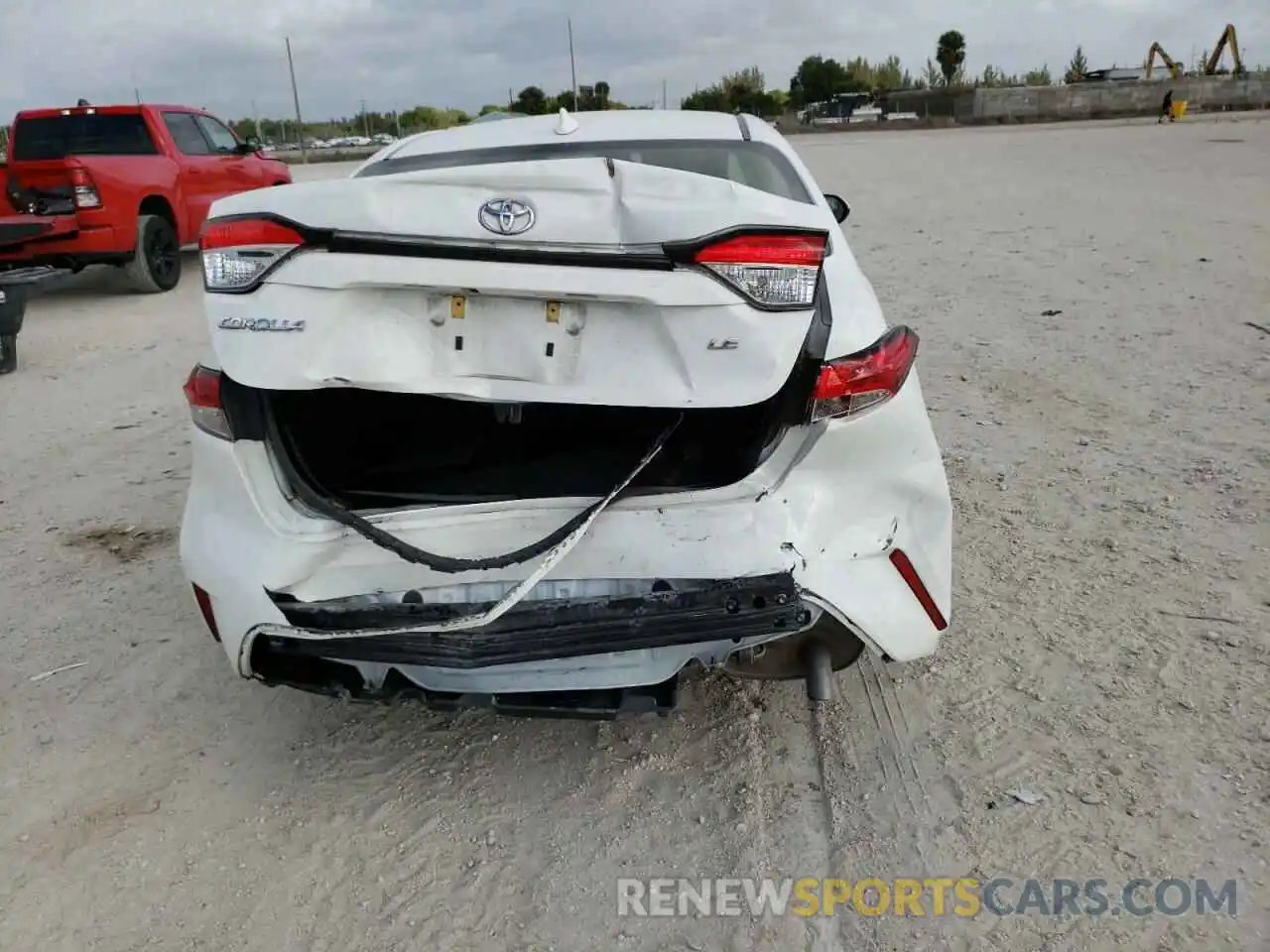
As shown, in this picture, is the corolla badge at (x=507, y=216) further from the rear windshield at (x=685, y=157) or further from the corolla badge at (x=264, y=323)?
the rear windshield at (x=685, y=157)

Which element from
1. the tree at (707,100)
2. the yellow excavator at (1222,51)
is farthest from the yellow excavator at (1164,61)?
the tree at (707,100)

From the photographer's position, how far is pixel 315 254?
2256 millimetres

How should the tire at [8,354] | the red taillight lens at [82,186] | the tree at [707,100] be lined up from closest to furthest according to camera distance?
the tire at [8,354] → the red taillight lens at [82,186] → the tree at [707,100]

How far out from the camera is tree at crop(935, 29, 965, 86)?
67.4m

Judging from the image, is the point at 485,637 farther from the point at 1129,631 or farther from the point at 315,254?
the point at 1129,631

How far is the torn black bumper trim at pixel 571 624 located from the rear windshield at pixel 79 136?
9635 millimetres

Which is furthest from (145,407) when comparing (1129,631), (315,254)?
(1129,631)

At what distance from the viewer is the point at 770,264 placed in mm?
2156

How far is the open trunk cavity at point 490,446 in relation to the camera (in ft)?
8.38

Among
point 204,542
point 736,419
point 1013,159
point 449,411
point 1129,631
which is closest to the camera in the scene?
point 204,542

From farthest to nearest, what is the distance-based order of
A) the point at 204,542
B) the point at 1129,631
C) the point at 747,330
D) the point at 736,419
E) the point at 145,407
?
the point at 145,407, the point at 1129,631, the point at 736,419, the point at 204,542, the point at 747,330

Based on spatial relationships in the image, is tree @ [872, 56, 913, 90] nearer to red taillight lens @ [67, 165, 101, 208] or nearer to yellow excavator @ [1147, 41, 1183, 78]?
yellow excavator @ [1147, 41, 1183, 78]

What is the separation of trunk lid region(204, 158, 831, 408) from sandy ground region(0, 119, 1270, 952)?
3.54 ft

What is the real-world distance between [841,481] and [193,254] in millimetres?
12373
